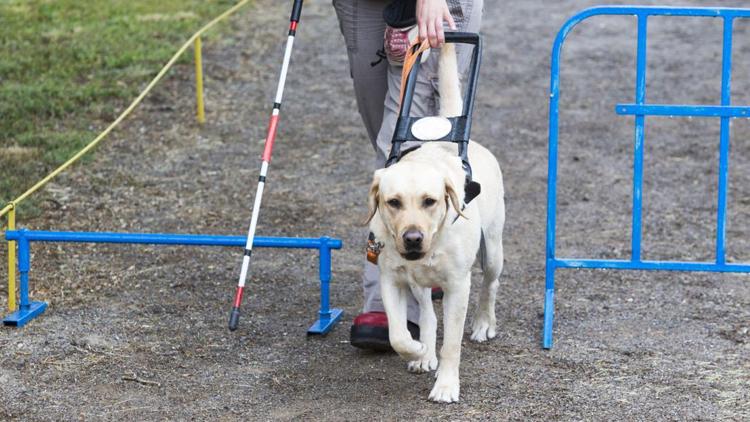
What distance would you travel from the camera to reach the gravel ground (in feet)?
15.1

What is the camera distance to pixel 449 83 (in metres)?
4.80

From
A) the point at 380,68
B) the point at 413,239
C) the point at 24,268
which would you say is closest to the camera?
the point at 413,239

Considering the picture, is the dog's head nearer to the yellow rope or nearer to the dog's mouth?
the dog's mouth

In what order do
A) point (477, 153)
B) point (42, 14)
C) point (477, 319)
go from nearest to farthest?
point (477, 153), point (477, 319), point (42, 14)

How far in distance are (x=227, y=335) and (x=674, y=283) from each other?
2.39 meters

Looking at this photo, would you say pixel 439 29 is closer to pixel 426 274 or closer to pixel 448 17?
pixel 448 17

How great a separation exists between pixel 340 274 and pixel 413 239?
7.02ft

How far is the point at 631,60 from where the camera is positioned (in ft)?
37.1

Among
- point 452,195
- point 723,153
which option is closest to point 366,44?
point 452,195

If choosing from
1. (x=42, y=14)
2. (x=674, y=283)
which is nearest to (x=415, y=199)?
(x=674, y=283)

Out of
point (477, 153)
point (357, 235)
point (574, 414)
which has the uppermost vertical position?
point (477, 153)

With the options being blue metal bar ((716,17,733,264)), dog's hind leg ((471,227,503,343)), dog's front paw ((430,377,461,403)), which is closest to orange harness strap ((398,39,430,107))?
dog's hind leg ((471,227,503,343))

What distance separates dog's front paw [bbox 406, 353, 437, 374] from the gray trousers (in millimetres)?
261

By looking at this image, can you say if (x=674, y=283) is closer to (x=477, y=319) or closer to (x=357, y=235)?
(x=477, y=319)
